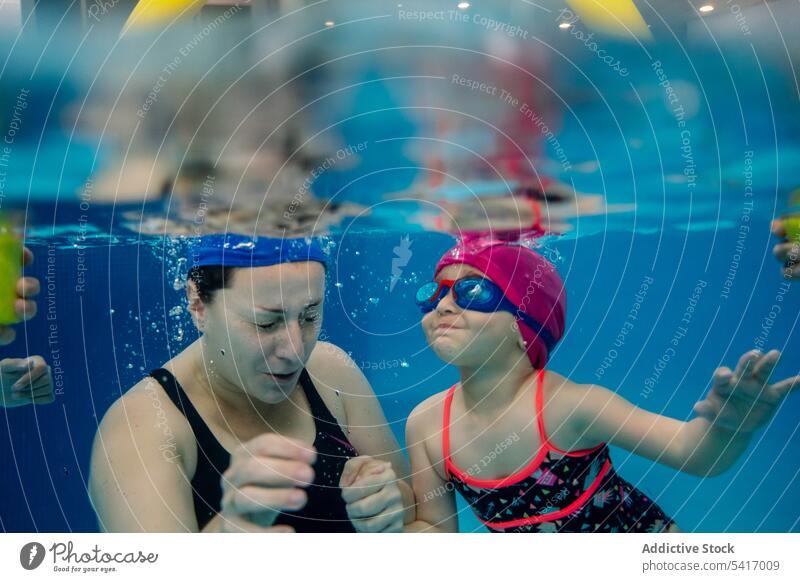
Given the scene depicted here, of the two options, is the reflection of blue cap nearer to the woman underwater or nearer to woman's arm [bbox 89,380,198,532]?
the woman underwater

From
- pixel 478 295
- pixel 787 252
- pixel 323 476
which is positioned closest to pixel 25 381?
pixel 323 476

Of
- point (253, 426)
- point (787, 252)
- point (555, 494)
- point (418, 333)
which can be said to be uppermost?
point (787, 252)

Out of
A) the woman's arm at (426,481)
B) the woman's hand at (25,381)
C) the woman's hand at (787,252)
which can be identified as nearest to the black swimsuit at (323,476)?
the woman's arm at (426,481)

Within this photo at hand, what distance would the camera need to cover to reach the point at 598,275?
1.29 meters

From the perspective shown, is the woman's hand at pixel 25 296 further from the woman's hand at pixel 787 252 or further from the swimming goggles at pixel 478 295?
the woman's hand at pixel 787 252

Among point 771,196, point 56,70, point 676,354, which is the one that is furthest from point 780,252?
point 56,70

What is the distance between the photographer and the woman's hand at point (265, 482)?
125 cm

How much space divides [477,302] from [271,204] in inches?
14.9

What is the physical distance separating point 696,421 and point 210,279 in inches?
32.8

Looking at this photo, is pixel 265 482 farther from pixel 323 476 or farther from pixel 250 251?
pixel 250 251

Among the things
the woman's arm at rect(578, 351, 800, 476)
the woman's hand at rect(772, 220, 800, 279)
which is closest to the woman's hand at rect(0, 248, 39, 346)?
the woman's arm at rect(578, 351, 800, 476)

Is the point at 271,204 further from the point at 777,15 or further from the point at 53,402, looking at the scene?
the point at 777,15

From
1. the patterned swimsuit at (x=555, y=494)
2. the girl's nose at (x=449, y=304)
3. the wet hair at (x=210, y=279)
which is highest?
the wet hair at (x=210, y=279)

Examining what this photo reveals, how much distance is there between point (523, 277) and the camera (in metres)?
1.25
